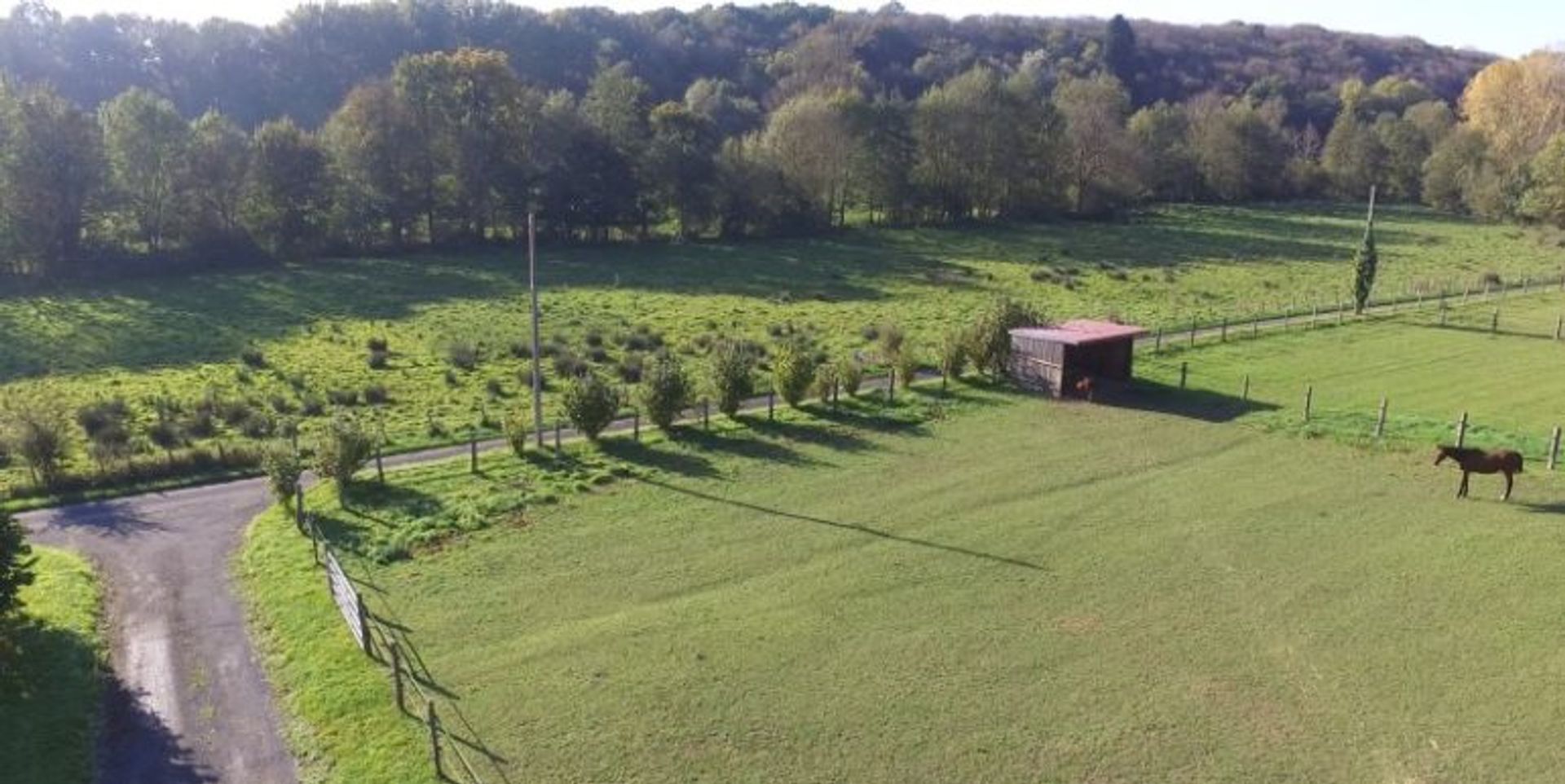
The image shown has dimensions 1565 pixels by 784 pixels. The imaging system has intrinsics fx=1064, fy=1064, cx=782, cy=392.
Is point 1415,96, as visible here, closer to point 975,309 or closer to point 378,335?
point 975,309

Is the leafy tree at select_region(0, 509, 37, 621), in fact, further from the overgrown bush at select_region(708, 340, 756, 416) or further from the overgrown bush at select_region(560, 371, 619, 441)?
the overgrown bush at select_region(708, 340, 756, 416)

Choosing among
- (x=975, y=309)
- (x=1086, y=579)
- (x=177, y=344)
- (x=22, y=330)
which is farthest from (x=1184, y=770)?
(x=22, y=330)

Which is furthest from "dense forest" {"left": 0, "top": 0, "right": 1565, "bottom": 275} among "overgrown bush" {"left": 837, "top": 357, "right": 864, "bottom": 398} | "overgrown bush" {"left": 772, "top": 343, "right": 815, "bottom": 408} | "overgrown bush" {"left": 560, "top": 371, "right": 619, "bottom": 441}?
"overgrown bush" {"left": 772, "top": 343, "right": 815, "bottom": 408}

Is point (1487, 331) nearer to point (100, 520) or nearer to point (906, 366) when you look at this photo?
point (906, 366)

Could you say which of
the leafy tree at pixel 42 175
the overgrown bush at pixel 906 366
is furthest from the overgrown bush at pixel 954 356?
the leafy tree at pixel 42 175

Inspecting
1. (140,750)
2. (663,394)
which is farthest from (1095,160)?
(140,750)
